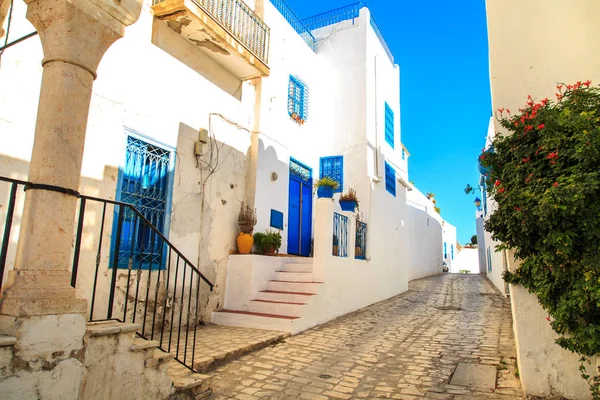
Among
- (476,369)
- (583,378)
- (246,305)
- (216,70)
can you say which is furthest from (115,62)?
(583,378)

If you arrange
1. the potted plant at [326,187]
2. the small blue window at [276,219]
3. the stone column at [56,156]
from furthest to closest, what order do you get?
the potted plant at [326,187], the small blue window at [276,219], the stone column at [56,156]

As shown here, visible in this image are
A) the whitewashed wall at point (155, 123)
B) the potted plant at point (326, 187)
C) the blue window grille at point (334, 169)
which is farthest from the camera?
the blue window grille at point (334, 169)

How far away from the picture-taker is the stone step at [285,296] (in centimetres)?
708

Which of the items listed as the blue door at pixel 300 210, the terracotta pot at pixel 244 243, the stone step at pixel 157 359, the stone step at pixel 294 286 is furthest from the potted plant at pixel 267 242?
the stone step at pixel 157 359

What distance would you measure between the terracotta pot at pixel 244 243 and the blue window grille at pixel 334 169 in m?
3.81

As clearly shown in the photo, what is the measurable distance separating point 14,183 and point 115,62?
11.9 feet

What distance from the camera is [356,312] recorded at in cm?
866

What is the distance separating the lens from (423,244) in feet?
63.1

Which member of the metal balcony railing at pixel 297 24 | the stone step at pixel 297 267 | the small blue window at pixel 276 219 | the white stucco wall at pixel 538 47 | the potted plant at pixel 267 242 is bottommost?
the stone step at pixel 297 267

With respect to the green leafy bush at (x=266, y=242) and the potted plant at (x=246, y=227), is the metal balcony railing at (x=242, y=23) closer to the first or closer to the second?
the potted plant at (x=246, y=227)

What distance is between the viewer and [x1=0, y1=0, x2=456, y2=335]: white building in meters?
5.30

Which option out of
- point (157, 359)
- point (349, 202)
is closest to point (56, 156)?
point (157, 359)

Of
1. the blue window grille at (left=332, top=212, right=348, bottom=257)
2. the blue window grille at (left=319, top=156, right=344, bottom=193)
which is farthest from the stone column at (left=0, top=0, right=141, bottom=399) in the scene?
the blue window grille at (left=319, top=156, right=344, bottom=193)

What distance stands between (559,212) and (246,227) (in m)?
5.73
